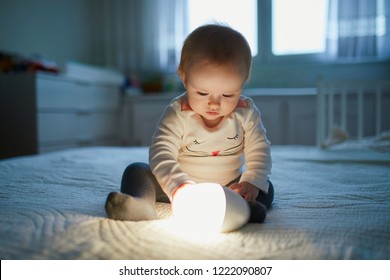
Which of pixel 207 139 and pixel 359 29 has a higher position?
pixel 359 29

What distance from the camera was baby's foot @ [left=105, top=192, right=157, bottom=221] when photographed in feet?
2.14

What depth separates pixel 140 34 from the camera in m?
3.34

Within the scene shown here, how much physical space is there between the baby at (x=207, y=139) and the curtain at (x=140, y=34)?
243 centimetres

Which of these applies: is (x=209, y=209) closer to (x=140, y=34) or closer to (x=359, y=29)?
(x=359, y=29)

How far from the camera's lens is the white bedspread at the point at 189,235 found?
1.77 feet

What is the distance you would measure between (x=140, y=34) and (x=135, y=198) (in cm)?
288

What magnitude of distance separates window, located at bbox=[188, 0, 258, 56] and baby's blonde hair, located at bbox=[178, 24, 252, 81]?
2423 millimetres

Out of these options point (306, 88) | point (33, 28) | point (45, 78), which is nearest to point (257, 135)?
point (45, 78)

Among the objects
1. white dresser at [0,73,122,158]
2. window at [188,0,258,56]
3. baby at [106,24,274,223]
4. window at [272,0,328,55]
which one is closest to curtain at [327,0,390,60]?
window at [272,0,328,55]

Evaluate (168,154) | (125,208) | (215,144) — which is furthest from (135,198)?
(215,144)

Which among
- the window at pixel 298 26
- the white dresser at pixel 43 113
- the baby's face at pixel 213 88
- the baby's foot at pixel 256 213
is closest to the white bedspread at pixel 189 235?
the baby's foot at pixel 256 213

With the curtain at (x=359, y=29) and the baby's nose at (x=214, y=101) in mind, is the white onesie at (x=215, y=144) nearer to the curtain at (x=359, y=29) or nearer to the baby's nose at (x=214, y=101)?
the baby's nose at (x=214, y=101)

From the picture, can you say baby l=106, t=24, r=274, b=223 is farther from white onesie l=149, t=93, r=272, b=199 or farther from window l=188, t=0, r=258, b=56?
window l=188, t=0, r=258, b=56
